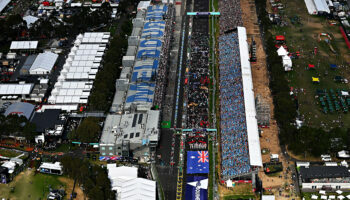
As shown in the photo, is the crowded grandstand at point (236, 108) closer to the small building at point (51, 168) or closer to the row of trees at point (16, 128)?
the small building at point (51, 168)

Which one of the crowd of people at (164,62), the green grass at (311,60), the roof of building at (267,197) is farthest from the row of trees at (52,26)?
the roof of building at (267,197)

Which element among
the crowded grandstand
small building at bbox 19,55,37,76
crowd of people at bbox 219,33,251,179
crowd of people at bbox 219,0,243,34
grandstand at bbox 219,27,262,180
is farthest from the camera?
crowd of people at bbox 219,0,243,34

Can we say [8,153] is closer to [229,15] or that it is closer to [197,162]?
[197,162]

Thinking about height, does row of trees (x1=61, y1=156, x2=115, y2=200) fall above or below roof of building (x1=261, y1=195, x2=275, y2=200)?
above

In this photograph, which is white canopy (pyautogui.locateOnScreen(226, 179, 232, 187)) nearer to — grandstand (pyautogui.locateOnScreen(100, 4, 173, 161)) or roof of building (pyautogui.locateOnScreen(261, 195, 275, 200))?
roof of building (pyautogui.locateOnScreen(261, 195, 275, 200))

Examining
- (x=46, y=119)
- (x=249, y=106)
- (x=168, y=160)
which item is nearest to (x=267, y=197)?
(x=168, y=160)

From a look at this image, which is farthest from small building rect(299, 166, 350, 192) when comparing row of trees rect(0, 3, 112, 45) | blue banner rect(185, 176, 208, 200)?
row of trees rect(0, 3, 112, 45)
